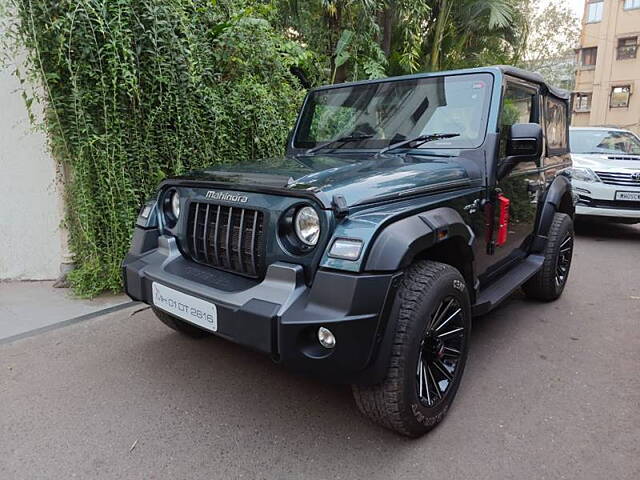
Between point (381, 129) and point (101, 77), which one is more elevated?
point (101, 77)

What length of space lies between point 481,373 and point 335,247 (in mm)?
1615

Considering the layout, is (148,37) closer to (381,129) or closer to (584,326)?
(381,129)

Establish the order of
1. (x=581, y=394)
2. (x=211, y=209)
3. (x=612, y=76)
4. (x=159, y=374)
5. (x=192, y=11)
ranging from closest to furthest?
1. (x=211, y=209)
2. (x=581, y=394)
3. (x=159, y=374)
4. (x=192, y=11)
5. (x=612, y=76)

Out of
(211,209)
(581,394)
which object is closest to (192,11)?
(211,209)

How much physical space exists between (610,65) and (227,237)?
1287 inches

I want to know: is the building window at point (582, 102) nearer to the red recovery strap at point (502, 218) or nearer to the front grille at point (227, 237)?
the red recovery strap at point (502, 218)

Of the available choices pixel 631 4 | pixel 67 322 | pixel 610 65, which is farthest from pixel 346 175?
pixel 631 4

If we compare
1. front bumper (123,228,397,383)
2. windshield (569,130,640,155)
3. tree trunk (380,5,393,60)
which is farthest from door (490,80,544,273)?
tree trunk (380,5,393,60)

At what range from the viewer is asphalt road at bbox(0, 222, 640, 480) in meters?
2.12

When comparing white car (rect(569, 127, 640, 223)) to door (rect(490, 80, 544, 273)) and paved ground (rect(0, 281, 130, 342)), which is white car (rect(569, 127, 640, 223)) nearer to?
door (rect(490, 80, 544, 273))

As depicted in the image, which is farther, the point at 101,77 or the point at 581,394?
the point at 101,77

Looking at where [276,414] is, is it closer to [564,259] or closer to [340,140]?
[340,140]

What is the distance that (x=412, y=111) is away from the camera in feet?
10.1

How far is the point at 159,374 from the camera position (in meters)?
2.91
